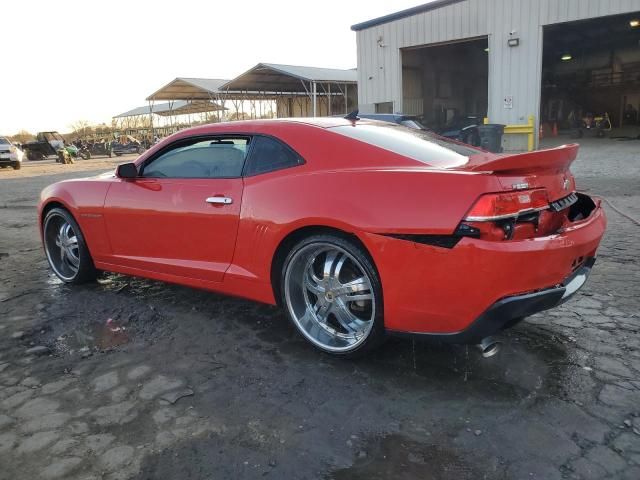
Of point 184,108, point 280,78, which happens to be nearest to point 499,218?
A: point 280,78

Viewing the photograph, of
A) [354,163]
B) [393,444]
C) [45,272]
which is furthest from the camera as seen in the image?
[45,272]

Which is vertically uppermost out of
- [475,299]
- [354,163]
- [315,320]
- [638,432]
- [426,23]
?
[426,23]

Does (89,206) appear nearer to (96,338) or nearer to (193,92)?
(96,338)

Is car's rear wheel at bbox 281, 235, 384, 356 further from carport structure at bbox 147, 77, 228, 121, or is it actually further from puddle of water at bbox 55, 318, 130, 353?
carport structure at bbox 147, 77, 228, 121

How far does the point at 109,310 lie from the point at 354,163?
2.31 m

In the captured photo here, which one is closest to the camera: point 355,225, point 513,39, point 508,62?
point 355,225

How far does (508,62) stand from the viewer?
16344 mm

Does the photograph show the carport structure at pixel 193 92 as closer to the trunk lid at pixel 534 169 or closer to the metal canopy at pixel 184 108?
the metal canopy at pixel 184 108

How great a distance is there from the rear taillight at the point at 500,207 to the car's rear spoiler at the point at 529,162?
0.40 feet

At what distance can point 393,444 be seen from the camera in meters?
2.18

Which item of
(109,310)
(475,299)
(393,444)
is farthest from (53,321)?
(475,299)

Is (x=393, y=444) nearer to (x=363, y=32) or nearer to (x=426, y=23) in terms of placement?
(x=426, y=23)

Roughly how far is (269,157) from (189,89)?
34.1m

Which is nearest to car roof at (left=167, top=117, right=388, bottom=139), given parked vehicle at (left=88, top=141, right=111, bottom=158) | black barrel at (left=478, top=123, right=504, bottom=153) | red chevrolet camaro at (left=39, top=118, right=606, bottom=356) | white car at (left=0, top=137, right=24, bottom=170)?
red chevrolet camaro at (left=39, top=118, right=606, bottom=356)
